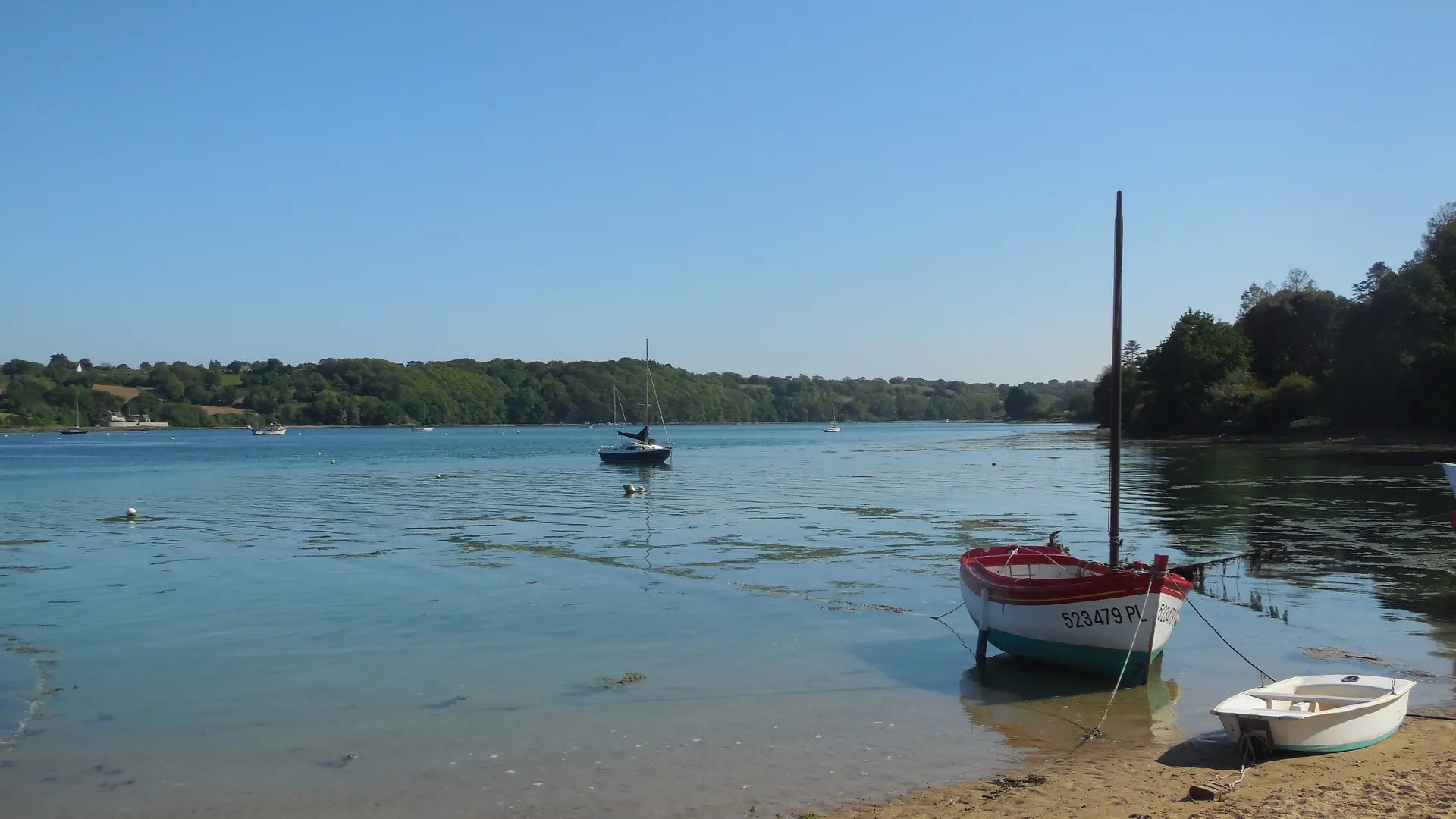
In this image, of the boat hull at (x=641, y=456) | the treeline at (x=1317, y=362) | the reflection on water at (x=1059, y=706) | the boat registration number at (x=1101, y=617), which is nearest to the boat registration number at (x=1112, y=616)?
the boat registration number at (x=1101, y=617)

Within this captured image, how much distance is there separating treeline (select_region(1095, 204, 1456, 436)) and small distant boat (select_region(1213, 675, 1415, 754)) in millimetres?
81833

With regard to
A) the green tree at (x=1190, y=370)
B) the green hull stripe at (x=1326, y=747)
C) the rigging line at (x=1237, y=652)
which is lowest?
the rigging line at (x=1237, y=652)

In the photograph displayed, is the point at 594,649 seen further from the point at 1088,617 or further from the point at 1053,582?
the point at 1088,617

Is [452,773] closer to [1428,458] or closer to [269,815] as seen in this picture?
[269,815]

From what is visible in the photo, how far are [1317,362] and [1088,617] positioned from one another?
4730 inches

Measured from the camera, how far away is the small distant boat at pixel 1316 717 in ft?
38.2

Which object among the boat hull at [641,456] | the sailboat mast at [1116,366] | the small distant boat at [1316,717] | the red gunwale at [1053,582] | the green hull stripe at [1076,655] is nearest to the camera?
the small distant boat at [1316,717]

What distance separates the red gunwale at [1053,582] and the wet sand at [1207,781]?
2.73 meters

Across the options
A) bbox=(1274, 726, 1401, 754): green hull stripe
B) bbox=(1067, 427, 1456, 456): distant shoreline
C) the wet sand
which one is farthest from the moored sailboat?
bbox=(1067, 427, 1456, 456): distant shoreline

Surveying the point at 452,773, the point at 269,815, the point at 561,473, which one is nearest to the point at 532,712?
the point at 452,773

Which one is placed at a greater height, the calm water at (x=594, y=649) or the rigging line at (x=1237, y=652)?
the rigging line at (x=1237, y=652)

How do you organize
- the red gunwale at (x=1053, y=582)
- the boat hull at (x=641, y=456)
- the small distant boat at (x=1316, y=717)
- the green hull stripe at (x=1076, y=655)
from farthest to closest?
the boat hull at (x=641, y=456)
the green hull stripe at (x=1076, y=655)
the red gunwale at (x=1053, y=582)
the small distant boat at (x=1316, y=717)

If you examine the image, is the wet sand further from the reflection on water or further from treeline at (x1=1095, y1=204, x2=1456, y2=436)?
treeline at (x1=1095, y1=204, x2=1456, y2=436)

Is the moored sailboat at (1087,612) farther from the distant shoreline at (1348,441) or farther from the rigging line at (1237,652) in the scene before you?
the distant shoreline at (1348,441)
